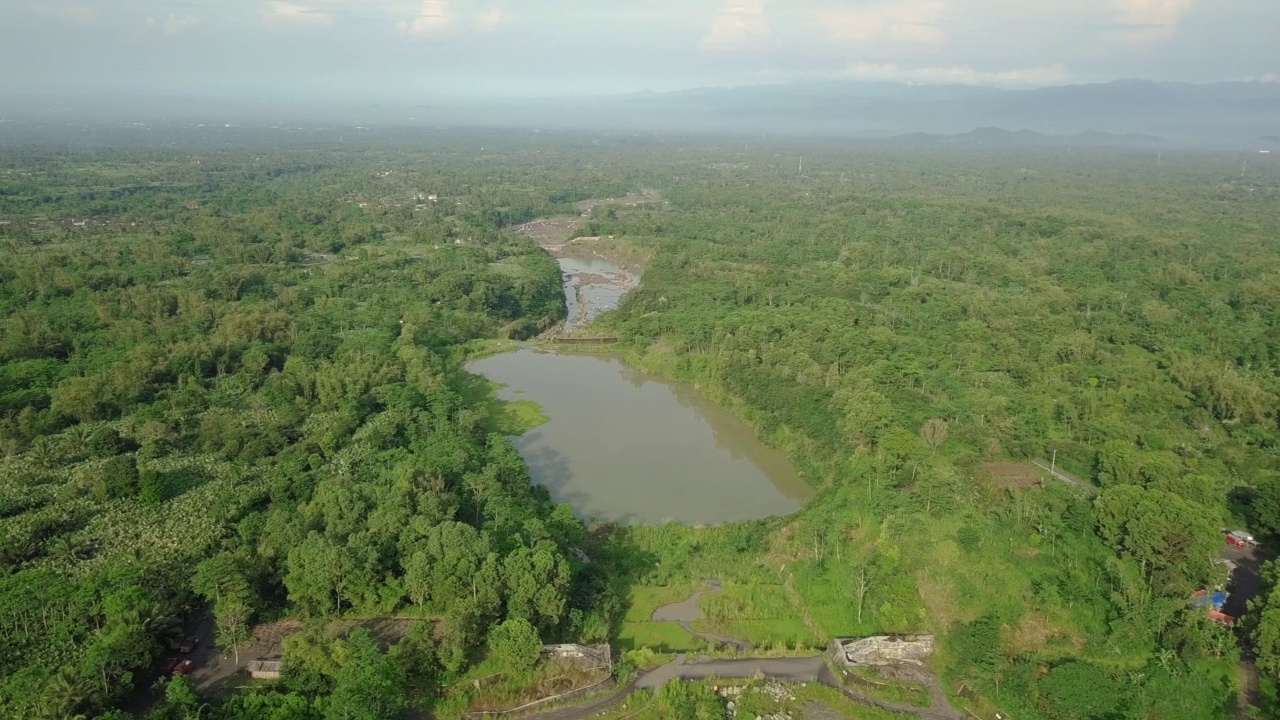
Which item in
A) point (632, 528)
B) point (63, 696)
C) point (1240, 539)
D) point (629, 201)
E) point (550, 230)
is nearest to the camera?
point (63, 696)

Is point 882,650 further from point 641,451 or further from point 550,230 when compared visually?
point 550,230

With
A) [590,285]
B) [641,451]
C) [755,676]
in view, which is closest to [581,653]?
[755,676]

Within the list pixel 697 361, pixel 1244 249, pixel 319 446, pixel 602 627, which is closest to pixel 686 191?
pixel 1244 249

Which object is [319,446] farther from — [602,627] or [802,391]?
[802,391]

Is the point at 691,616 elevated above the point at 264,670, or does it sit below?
below

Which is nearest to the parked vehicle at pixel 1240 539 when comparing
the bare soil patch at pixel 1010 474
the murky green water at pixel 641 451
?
the bare soil patch at pixel 1010 474

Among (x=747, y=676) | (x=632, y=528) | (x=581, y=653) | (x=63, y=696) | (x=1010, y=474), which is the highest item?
(x=63, y=696)

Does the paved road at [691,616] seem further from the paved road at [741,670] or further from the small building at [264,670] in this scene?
the small building at [264,670]

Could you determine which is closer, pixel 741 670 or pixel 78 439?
pixel 741 670
